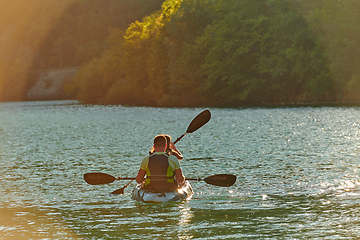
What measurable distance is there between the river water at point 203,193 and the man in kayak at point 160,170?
1.53ft

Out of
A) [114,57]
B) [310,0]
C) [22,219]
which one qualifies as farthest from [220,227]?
[114,57]

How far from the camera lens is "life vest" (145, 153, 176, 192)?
11914 mm

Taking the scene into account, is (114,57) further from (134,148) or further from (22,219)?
(22,219)

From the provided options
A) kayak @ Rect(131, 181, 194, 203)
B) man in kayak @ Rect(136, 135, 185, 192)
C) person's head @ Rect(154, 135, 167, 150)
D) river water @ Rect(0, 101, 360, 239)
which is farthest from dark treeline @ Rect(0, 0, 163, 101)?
person's head @ Rect(154, 135, 167, 150)

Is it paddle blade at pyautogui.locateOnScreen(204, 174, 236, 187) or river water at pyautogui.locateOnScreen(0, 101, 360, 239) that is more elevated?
paddle blade at pyautogui.locateOnScreen(204, 174, 236, 187)

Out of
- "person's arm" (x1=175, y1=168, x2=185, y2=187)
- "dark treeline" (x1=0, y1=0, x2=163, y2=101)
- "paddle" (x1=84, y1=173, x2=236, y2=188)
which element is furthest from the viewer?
"dark treeline" (x1=0, y1=0, x2=163, y2=101)

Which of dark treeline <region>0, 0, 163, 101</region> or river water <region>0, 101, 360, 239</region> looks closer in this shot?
river water <region>0, 101, 360, 239</region>

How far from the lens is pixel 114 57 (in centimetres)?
8812

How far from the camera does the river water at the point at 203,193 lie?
10.2 metres

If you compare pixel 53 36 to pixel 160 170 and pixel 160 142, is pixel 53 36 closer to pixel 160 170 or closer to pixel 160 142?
pixel 160 170

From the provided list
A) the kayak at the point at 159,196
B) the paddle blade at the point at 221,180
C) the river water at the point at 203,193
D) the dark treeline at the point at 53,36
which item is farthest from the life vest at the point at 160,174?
the dark treeline at the point at 53,36

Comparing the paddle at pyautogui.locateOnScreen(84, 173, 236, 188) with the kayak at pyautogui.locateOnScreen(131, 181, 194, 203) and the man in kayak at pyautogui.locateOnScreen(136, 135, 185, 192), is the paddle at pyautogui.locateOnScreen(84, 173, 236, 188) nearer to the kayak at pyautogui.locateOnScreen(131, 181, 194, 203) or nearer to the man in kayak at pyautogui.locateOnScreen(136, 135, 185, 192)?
the kayak at pyautogui.locateOnScreen(131, 181, 194, 203)

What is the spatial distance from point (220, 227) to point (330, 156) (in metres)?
10.2

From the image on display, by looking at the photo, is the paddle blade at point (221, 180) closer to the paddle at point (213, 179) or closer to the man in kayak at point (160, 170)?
the paddle at point (213, 179)
